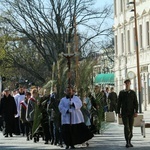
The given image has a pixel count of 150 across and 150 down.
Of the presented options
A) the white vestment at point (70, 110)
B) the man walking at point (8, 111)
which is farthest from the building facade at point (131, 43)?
the white vestment at point (70, 110)

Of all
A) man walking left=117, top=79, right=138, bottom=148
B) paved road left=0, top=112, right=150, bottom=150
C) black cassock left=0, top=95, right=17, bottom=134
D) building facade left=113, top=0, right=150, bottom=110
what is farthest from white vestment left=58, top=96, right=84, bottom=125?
building facade left=113, top=0, right=150, bottom=110

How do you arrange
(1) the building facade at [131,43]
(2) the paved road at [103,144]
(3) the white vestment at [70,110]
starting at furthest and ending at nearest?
(1) the building facade at [131,43] < (2) the paved road at [103,144] < (3) the white vestment at [70,110]

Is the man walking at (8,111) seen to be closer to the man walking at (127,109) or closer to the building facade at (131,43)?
the man walking at (127,109)

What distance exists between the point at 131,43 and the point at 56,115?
42027mm

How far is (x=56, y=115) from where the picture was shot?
21281 mm

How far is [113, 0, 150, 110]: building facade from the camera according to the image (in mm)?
57219

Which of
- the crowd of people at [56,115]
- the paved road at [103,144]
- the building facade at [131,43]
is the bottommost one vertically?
the paved road at [103,144]

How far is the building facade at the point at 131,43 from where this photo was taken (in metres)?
57.2

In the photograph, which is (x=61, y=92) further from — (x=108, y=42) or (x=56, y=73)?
(x=108, y=42)

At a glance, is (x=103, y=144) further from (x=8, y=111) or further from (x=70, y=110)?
(x=8, y=111)

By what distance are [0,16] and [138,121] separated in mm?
32899

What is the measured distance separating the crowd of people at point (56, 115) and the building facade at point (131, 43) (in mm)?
26671

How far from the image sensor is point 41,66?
81.7 m

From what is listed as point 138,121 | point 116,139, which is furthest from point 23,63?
point 116,139
